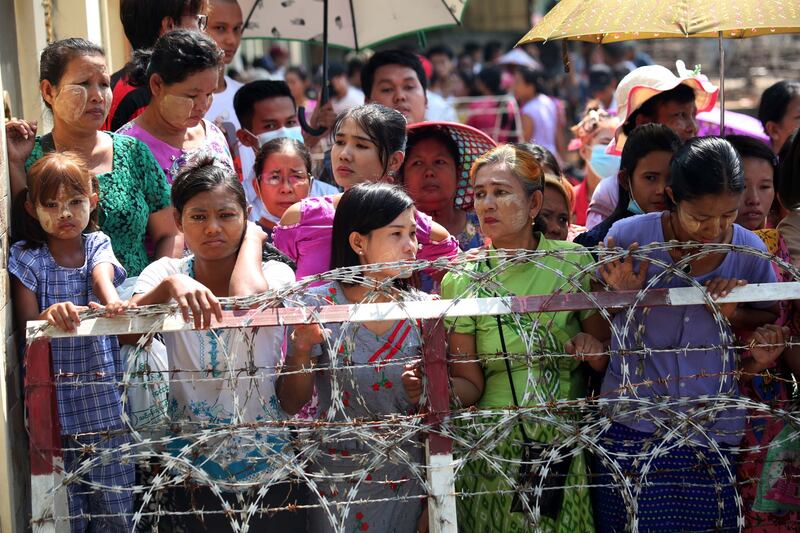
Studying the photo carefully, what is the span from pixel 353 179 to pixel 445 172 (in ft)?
2.02

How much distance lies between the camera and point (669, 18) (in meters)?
4.34

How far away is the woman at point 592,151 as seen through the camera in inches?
252

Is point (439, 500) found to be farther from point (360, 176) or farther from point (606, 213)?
point (606, 213)

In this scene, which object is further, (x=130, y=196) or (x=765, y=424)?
(x=130, y=196)

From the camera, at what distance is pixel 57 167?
3.61m

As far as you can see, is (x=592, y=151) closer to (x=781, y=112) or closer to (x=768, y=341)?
(x=781, y=112)

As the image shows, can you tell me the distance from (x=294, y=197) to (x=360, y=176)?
586 mm

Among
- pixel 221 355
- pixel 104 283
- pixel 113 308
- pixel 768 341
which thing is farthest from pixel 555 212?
pixel 113 308

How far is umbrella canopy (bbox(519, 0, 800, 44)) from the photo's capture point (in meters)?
4.20

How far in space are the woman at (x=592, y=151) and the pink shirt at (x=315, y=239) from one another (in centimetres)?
229

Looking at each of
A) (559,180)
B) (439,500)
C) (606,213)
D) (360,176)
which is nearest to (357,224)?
(360,176)

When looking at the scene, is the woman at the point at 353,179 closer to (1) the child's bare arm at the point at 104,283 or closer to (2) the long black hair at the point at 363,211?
(2) the long black hair at the point at 363,211

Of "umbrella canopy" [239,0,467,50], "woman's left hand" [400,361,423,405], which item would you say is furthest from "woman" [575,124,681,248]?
"umbrella canopy" [239,0,467,50]

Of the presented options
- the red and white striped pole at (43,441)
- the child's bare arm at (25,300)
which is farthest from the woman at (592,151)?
the red and white striped pole at (43,441)
